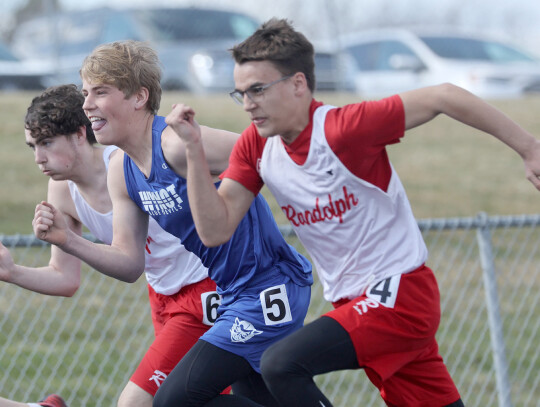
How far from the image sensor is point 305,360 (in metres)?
3.05

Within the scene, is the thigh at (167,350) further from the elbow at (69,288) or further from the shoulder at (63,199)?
the shoulder at (63,199)

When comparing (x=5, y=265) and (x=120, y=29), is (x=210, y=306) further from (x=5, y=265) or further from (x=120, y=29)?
(x=120, y=29)

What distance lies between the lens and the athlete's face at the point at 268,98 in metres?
3.08

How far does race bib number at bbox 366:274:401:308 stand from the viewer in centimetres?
316

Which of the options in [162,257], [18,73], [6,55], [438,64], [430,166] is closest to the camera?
[162,257]

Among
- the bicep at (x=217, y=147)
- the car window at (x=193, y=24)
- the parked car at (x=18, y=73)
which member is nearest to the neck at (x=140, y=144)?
the bicep at (x=217, y=147)

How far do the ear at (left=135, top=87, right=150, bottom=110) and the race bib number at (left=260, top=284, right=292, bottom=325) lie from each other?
2.95 feet

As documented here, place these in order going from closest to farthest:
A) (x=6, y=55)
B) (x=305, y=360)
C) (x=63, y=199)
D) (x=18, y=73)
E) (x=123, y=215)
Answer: (x=305, y=360) → (x=123, y=215) → (x=63, y=199) → (x=18, y=73) → (x=6, y=55)

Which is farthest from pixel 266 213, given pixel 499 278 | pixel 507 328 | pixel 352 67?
pixel 352 67

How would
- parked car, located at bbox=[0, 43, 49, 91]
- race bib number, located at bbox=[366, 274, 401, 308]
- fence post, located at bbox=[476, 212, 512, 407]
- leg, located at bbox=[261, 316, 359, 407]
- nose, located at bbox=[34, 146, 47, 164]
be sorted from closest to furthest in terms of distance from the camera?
leg, located at bbox=[261, 316, 359, 407], race bib number, located at bbox=[366, 274, 401, 308], nose, located at bbox=[34, 146, 47, 164], fence post, located at bbox=[476, 212, 512, 407], parked car, located at bbox=[0, 43, 49, 91]

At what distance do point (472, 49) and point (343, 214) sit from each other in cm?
1162

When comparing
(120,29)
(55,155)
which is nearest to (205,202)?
(55,155)

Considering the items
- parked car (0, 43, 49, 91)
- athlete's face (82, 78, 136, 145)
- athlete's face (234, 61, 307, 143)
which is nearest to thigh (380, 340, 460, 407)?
athlete's face (234, 61, 307, 143)

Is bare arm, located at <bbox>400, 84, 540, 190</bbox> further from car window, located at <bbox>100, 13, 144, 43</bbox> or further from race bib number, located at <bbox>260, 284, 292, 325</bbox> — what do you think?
car window, located at <bbox>100, 13, 144, 43</bbox>
